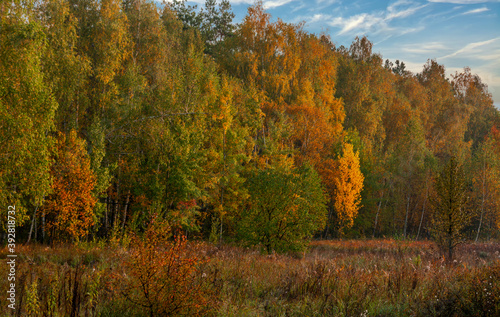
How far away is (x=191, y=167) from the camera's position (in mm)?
19781

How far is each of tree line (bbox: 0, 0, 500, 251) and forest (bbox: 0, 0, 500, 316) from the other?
0.11 meters

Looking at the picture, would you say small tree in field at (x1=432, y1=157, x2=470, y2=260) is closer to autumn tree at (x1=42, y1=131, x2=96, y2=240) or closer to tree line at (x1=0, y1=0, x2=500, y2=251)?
tree line at (x1=0, y1=0, x2=500, y2=251)

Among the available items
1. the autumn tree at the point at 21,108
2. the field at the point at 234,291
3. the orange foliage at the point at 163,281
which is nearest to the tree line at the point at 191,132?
the autumn tree at the point at 21,108

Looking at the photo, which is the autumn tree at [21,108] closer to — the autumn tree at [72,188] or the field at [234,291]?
the autumn tree at [72,188]

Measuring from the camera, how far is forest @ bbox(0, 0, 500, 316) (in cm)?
701

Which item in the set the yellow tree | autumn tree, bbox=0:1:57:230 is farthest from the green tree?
the yellow tree

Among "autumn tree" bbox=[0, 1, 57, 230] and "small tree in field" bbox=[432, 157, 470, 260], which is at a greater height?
"autumn tree" bbox=[0, 1, 57, 230]

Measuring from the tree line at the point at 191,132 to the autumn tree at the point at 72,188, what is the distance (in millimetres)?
71

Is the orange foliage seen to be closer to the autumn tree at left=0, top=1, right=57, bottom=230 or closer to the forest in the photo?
the forest

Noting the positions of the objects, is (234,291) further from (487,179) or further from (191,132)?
(487,179)

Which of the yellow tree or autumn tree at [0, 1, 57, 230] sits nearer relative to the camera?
autumn tree at [0, 1, 57, 230]

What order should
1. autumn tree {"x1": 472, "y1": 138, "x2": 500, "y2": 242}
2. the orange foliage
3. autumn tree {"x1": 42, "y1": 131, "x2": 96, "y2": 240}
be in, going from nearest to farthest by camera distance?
the orange foliage < autumn tree {"x1": 42, "y1": 131, "x2": 96, "y2": 240} < autumn tree {"x1": 472, "y1": 138, "x2": 500, "y2": 242}

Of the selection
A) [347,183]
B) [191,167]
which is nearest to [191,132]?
[191,167]

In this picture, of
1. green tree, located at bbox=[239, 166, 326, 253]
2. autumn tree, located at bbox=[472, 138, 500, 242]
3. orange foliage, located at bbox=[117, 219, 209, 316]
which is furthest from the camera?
autumn tree, located at bbox=[472, 138, 500, 242]
